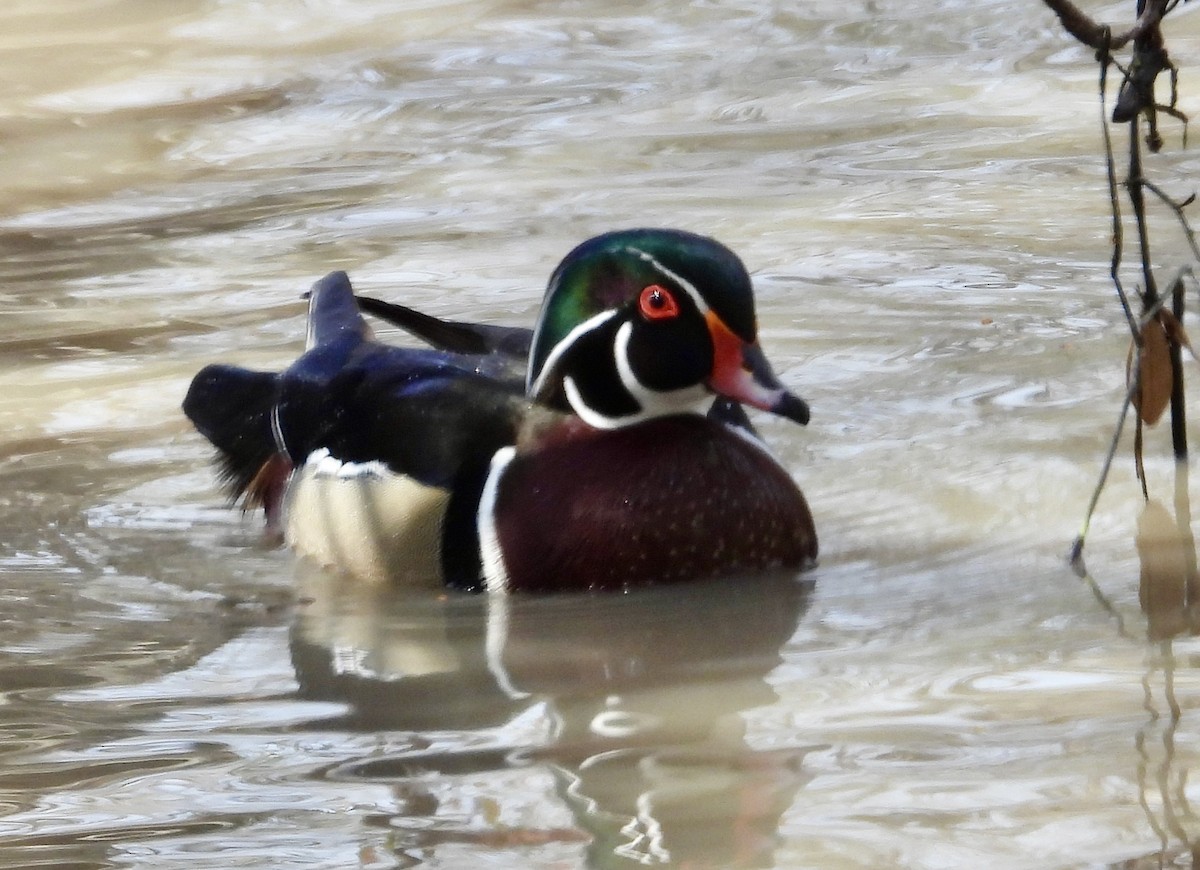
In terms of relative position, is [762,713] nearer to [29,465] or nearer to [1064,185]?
[29,465]

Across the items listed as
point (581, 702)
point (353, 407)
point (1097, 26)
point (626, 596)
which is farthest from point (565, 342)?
point (1097, 26)

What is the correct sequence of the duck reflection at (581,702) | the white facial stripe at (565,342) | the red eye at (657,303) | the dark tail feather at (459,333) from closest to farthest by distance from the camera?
the duck reflection at (581,702) < the red eye at (657,303) < the white facial stripe at (565,342) < the dark tail feather at (459,333)

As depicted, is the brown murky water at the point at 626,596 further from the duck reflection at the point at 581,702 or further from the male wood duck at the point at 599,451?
the male wood duck at the point at 599,451

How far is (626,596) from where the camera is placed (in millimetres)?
4328

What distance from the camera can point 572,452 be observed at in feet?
14.5

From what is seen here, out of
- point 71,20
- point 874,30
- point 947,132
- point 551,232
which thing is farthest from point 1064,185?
point 71,20

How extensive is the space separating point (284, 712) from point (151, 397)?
8.07ft

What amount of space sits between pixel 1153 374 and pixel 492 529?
134cm

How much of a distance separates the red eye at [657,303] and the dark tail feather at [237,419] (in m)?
A: 1.27

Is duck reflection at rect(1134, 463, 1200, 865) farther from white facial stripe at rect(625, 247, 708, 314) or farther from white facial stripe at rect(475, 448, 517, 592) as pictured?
white facial stripe at rect(475, 448, 517, 592)

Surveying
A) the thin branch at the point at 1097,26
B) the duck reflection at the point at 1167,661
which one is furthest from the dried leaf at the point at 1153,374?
the thin branch at the point at 1097,26

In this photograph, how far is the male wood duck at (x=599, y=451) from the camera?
424 centimetres

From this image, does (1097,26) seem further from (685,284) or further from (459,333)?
(459,333)

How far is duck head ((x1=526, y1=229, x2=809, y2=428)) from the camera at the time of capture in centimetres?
419
